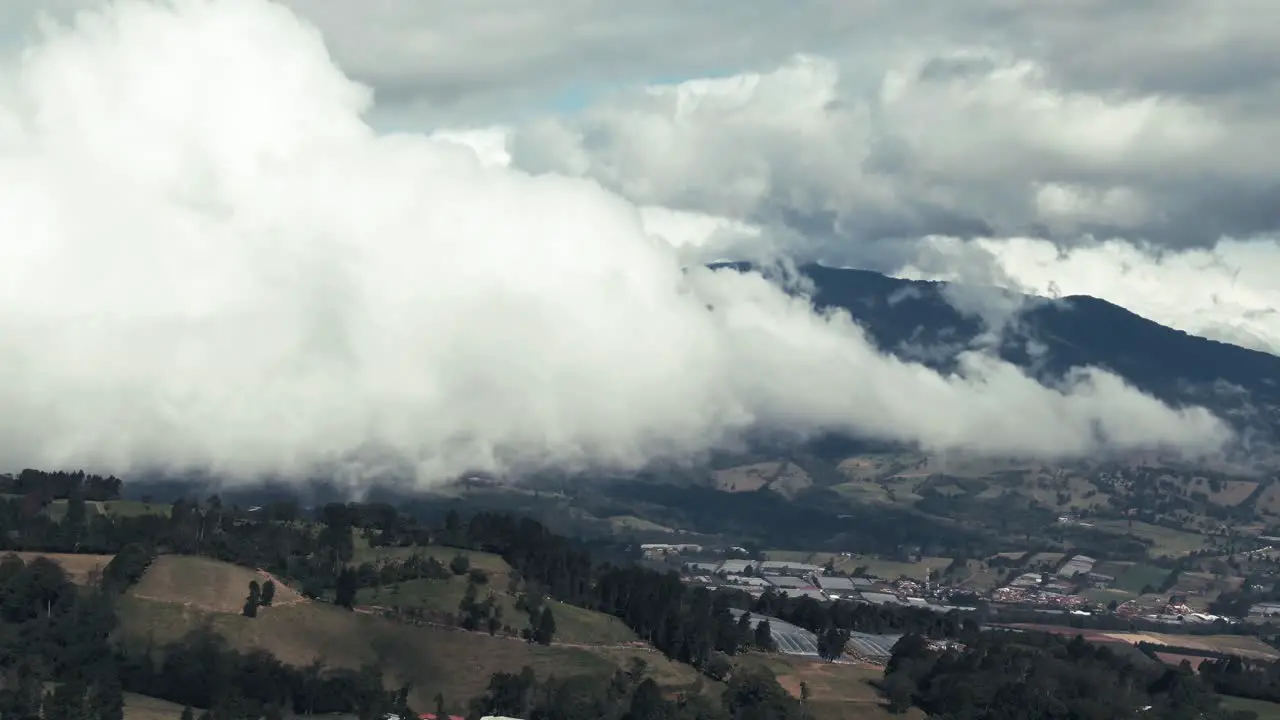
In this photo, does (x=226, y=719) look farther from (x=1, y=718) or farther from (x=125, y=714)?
(x=1, y=718)

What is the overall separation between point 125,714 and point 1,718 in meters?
15.4

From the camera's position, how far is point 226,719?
648 ft

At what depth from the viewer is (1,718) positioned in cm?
19062

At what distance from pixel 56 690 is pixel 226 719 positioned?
21.5 m

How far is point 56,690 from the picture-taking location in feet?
639

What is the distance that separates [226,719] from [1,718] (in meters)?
27.1

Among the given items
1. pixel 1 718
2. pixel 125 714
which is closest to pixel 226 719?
pixel 125 714

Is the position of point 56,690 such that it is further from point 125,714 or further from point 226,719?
point 226,719

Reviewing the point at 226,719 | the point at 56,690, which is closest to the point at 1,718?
the point at 56,690

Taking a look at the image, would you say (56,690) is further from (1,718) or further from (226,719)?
(226,719)

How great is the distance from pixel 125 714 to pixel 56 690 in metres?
9.52

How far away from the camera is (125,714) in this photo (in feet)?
655
